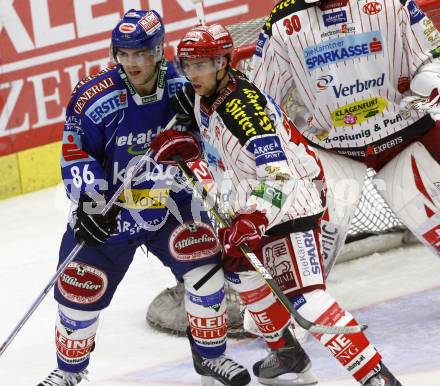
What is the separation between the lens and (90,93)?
Answer: 147 inches

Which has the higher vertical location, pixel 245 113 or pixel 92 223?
pixel 245 113

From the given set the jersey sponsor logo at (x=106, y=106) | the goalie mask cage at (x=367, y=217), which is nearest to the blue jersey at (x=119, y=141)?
the jersey sponsor logo at (x=106, y=106)

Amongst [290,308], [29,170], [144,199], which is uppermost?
[144,199]

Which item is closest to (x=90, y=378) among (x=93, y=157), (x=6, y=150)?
(x=93, y=157)

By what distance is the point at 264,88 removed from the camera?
14.1 ft

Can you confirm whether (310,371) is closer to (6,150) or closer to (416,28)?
(416,28)

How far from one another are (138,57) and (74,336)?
885 millimetres

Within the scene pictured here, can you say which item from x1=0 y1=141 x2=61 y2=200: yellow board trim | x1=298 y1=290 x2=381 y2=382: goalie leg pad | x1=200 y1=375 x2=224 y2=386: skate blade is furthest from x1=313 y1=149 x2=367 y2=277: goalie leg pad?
x1=0 y1=141 x2=61 y2=200: yellow board trim

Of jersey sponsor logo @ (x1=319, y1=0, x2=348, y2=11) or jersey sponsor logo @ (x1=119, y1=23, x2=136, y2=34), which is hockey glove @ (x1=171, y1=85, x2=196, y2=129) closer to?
jersey sponsor logo @ (x1=119, y1=23, x2=136, y2=34)

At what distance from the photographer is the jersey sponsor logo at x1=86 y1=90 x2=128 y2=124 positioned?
146 inches

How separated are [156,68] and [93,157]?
1.08 feet

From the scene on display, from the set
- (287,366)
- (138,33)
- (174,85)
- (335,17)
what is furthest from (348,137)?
(138,33)

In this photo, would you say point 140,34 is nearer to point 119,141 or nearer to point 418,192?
point 119,141

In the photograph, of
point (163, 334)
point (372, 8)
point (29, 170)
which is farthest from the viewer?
point (29, 170)
